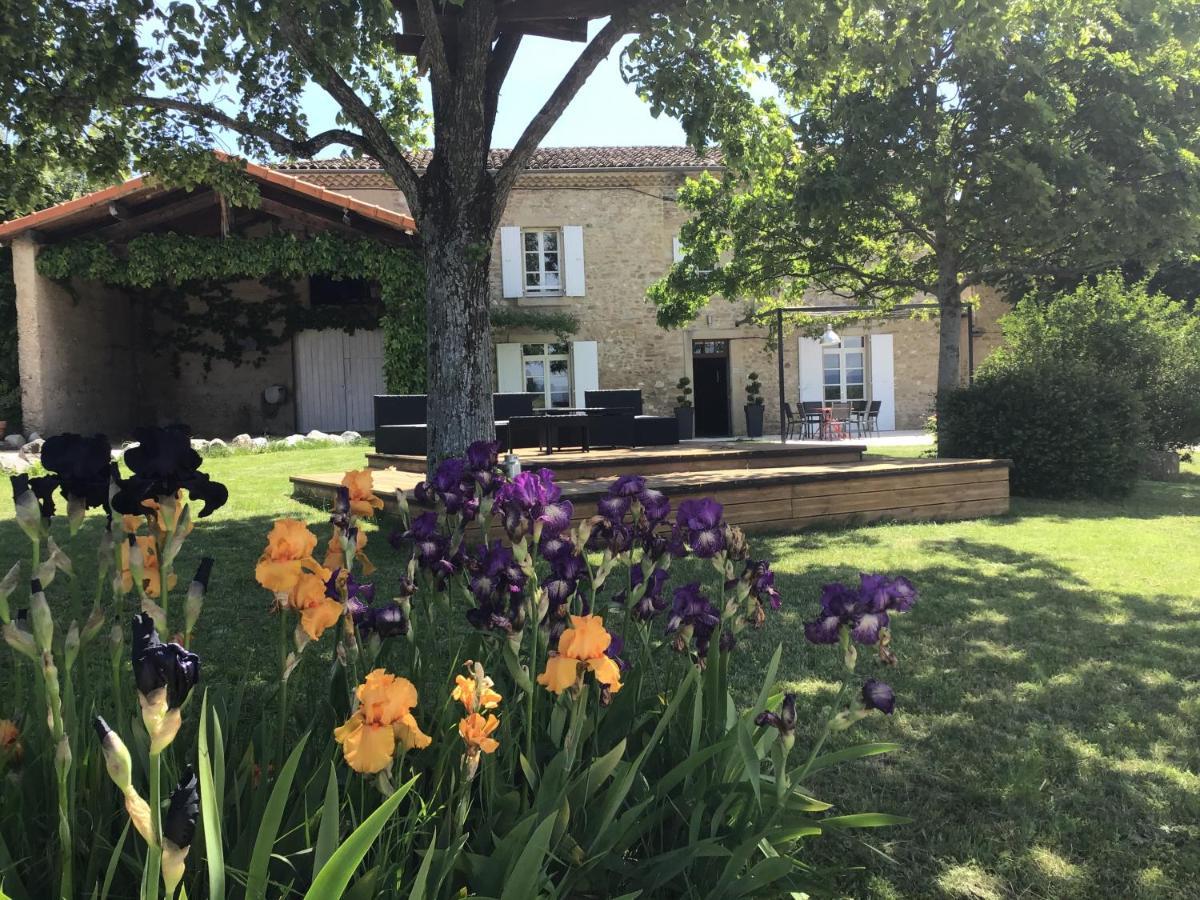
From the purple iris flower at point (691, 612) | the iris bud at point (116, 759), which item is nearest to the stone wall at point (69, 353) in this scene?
the purple iris flower at point (691, 612)

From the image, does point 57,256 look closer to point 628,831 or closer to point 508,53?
point 508,53

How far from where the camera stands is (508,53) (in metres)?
6.22

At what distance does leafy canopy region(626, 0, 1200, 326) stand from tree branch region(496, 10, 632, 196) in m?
0.88

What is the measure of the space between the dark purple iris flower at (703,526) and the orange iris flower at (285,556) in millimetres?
739

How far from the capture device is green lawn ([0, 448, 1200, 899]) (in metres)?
1.94

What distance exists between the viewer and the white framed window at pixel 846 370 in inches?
766

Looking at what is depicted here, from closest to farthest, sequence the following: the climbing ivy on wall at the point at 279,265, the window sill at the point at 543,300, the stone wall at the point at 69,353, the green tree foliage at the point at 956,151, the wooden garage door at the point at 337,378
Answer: the green tree foliage at the point at 956,151
the stone wall at the point at 69,353
the climbing ivy on wall at the point at 279,265
the wooden garage door at the point at 337,378
the window sill at the point at 543,300

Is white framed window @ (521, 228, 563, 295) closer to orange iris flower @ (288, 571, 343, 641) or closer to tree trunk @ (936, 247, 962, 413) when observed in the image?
tree trunk @ (936, 247, 962, 413)

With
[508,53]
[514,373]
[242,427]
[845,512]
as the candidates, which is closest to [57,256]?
[242,427]

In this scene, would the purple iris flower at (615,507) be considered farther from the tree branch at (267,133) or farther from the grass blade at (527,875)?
the tree branch at (267,133)

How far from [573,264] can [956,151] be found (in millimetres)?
9765

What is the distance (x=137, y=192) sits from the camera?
13.1 m

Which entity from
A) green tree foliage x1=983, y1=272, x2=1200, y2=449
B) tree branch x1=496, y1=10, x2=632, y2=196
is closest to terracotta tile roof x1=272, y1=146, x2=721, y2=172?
green tree foliage x1=983, y1=272, x2=1200, y2=449

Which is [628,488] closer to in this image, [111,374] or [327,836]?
[327,836]
